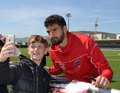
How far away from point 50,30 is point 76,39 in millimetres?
477

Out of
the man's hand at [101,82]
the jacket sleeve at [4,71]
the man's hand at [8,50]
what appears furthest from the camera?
the man's hand at [101,82]

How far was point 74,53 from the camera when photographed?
15.1 feet

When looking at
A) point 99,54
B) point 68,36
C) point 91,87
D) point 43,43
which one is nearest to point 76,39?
point 68,36

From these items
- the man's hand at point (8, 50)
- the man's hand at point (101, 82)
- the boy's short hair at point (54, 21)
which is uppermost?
the boy's short hair at point (54, 21)

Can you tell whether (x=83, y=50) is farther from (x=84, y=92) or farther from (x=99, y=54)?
(x=84, y=92)

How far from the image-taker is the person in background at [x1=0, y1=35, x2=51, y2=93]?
3.85 meters

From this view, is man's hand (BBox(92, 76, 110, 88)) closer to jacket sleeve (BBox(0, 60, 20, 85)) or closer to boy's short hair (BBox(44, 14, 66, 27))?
jacket sleeve (BBox(0, 60, 20, 85))

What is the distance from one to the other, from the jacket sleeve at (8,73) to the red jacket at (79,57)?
3.06ft

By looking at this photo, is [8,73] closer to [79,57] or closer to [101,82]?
[101,82]

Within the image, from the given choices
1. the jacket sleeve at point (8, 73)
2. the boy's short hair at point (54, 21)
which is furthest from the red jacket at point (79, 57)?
the jacket sleeve at point (8, 73)

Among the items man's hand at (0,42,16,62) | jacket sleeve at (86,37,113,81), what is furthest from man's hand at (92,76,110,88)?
man's hand at (0,42,16,62)

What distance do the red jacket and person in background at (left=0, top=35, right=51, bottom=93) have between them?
0.57 m

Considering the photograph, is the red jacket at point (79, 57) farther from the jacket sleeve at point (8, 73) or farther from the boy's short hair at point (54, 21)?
the jacket sleeve at point (8, 73)

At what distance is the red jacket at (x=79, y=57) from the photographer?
177 inches
